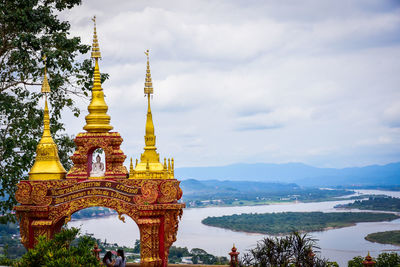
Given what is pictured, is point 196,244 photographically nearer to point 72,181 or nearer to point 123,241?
point 123,241

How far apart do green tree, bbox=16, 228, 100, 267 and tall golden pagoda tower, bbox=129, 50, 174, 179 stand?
2.59m

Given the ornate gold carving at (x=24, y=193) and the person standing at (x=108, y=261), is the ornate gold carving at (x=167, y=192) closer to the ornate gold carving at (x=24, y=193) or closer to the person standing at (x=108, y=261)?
the person standing at (x=108, y=261)

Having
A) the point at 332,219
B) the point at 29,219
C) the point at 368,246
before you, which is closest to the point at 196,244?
the point at 368,246

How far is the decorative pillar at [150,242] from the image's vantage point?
14.5 metres

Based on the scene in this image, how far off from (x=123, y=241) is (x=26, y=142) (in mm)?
42680

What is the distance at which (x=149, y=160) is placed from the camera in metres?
15.5

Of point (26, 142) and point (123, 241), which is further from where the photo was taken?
point (123, 241)

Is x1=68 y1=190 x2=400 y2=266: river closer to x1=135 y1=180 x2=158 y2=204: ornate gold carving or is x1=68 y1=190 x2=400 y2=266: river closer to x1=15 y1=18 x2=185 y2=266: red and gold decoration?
x1=15 y1=18 x2=185 y2=266: red and gold decoration

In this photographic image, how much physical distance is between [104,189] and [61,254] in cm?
271

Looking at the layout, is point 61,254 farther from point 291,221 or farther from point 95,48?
point 291,221

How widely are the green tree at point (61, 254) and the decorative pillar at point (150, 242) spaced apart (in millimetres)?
1971

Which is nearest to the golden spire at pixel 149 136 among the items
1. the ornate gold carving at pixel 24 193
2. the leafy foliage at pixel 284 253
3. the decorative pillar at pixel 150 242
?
the decorative pillar at pixel 150 242

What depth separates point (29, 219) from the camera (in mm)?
15289

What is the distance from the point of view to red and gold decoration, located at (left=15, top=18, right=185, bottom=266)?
14617 mm
